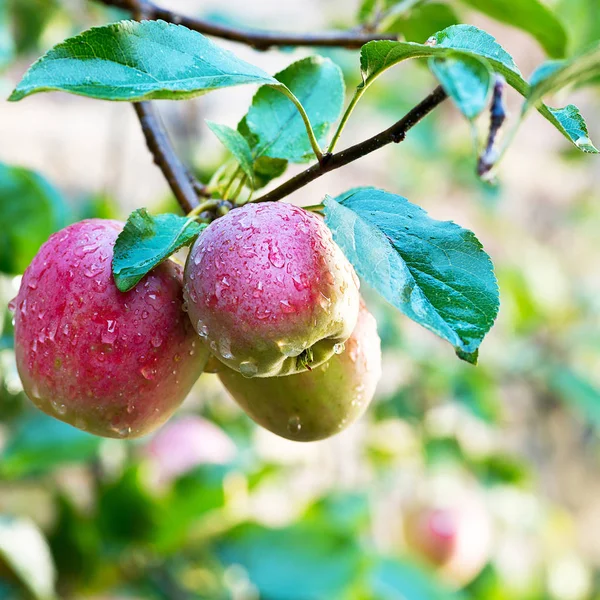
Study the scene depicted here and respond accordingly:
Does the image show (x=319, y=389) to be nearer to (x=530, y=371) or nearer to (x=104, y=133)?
(x=530, y=371)

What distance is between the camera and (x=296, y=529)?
3.31ft

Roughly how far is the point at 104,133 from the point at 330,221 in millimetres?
1706

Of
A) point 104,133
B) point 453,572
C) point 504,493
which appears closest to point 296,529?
point 453,572

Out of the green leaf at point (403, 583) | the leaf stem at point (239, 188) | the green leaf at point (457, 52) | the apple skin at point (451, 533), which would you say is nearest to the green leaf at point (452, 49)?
the green leaf at point (457, 52)

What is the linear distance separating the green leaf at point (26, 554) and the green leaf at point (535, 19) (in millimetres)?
651

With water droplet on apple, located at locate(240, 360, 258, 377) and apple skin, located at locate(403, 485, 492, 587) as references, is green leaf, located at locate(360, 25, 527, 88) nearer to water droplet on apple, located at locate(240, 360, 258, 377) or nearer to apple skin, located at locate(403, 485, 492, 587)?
water droplet on apple, located at locate(240, 360, 258, 377)

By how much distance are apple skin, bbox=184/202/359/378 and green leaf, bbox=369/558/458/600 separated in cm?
89

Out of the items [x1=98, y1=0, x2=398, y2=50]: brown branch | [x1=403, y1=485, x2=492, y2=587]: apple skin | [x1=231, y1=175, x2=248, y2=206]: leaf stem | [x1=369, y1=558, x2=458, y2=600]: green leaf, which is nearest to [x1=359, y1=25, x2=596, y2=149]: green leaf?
[x1=231, y1=175, x2=248, y2=206]: leaf stem

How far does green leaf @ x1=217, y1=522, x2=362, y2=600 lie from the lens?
3.13ft

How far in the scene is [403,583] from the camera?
1.20 m

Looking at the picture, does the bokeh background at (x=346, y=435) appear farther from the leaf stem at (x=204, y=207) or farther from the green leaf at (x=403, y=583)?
the leaf stem at (x=204, y=207)

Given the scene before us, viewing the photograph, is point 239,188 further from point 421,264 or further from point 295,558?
point 295,558

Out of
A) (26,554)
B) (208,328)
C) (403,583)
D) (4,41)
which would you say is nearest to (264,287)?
(208,328)

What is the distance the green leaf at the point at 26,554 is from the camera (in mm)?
713
